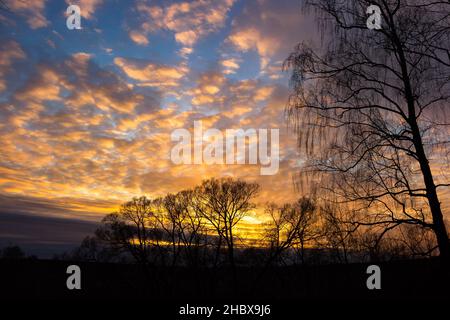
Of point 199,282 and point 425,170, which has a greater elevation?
point 425,170

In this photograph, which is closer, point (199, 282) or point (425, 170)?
point (425, 170)

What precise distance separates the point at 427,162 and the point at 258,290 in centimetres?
3798

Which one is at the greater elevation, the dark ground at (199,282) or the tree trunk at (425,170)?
the tree trunk at (425,170)

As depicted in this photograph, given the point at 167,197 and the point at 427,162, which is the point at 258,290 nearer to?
the point at 167,197

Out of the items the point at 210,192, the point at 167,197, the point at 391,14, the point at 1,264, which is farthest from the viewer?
the point at 1,264

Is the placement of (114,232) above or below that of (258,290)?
above

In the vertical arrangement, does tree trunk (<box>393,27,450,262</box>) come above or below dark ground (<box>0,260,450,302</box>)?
above

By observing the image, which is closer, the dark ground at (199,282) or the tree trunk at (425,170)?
the tree trunk at (425,170)

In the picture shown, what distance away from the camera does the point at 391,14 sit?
22.3ft

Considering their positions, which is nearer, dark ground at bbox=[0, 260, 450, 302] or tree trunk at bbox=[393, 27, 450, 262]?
tree trunk at bbox=[393, 27, 450, 262]
